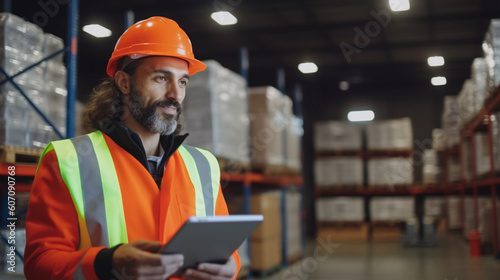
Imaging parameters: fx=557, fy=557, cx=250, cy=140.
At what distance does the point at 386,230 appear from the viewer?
15.2 metres

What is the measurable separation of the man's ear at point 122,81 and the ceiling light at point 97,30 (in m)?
10.6

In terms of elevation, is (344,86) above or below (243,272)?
above

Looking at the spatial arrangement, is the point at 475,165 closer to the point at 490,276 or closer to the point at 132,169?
the point at 490,276

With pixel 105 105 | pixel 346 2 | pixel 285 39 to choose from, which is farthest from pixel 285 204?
pixel 105 105

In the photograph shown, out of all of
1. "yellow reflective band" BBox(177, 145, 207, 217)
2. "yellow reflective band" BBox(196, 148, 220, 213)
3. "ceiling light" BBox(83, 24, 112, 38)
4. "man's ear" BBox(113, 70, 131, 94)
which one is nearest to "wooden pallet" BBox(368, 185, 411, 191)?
"ceiling light" BBox(83, 24, 112, 38)

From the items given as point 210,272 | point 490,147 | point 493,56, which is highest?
point 493,56

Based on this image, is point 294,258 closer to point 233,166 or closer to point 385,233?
point 233,166

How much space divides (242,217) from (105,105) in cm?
93

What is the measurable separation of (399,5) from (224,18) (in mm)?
3524

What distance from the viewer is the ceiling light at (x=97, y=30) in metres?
12.4

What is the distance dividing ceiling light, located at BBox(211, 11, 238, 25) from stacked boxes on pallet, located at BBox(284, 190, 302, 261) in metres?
3.83

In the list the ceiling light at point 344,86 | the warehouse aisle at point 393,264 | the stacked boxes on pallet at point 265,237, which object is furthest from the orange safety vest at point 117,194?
the ceiling light at point 344,86

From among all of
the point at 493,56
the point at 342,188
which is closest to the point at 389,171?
the point at 342,188

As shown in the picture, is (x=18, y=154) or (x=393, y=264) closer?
(x=18, y=154)
